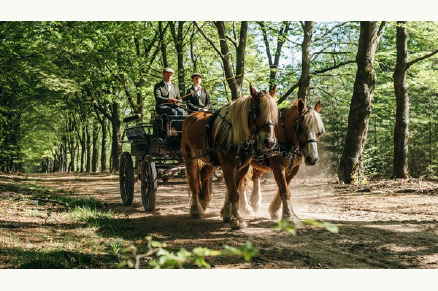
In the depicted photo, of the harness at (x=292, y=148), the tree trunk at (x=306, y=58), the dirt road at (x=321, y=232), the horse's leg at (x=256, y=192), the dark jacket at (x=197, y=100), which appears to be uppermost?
the tree trunk at (x=306, y=58)

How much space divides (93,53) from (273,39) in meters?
8.63

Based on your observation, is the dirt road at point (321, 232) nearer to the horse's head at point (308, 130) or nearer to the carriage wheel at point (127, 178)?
the carriage wheel at point (127, 178)

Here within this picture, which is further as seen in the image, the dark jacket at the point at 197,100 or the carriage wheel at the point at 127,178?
the carriage wheel at the point at 127,178

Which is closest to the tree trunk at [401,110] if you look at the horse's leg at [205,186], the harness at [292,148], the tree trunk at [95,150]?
the horse's leg at [205,186]

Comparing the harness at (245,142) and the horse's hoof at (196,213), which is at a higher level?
the harness at (245,142)

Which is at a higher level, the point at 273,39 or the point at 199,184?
the point at 273,39

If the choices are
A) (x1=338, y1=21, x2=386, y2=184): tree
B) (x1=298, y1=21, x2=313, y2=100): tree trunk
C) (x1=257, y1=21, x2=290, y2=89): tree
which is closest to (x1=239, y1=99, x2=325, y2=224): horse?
(x1=338, y1=21, x2=386, y2=184): tree

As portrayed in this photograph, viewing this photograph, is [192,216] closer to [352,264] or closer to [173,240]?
[173,240]

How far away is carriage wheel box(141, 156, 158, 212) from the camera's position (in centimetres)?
791

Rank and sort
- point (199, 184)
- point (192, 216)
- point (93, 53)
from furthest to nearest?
point (93, 53), point (199, 184), point (192, 216)

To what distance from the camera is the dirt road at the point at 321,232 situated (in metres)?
4.56

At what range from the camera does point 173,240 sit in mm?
5508
